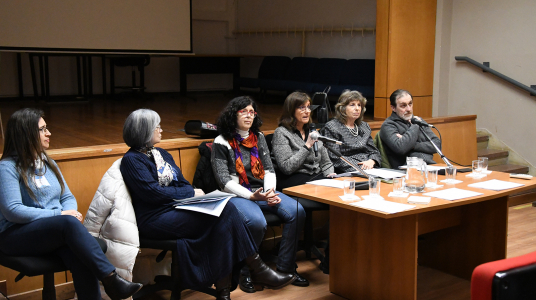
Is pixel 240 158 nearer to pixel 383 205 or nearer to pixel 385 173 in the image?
pixel 385 173

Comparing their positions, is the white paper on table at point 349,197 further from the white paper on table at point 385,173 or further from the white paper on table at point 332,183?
the white paper on table at point 385,173

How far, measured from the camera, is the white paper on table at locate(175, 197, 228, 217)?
9.28ft

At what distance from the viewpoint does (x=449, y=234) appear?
369 centimetres

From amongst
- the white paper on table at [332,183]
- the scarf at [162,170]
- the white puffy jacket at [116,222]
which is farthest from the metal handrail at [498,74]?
the white puffy jacket at [116,222]

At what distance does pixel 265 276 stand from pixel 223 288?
255mm

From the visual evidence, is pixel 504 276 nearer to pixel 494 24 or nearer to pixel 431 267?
pixel 431 267

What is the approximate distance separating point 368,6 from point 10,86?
5.80 meters

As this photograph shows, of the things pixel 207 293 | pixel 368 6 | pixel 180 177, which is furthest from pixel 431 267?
pixel 368 6

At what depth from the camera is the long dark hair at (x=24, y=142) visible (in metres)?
2.56

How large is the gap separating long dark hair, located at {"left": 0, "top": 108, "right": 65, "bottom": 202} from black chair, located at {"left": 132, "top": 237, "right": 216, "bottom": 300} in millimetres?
628

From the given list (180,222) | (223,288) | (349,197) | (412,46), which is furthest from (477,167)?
(412,46)

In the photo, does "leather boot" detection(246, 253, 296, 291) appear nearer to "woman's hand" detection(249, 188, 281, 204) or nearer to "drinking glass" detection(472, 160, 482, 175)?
"woman's hand" detection(249, 188, 281, 204)

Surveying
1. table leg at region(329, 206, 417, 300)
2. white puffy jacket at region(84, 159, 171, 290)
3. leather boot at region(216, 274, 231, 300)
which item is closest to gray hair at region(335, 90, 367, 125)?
table leg at region(329, 206, 417, 300)

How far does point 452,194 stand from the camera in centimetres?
287
